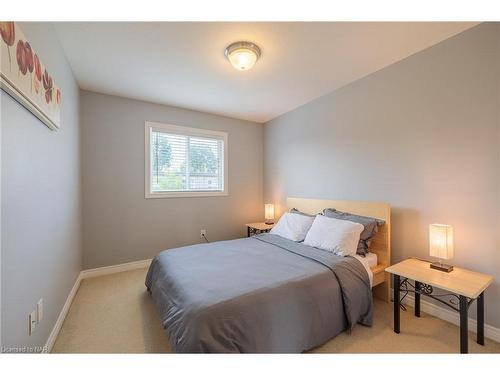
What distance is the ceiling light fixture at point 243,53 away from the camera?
189 cm

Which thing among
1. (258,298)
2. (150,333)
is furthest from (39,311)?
(258,298)

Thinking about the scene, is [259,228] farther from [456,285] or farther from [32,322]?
[32,322]

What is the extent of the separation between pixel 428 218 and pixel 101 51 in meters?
3.44

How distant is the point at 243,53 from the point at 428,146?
1916 millimetres

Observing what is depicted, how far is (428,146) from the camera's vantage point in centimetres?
203

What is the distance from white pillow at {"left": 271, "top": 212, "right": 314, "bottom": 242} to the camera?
264 centimetres

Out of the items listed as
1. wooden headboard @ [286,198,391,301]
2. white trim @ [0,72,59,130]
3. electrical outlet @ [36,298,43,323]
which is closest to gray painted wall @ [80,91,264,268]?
white trim @ [0,72,59,130]

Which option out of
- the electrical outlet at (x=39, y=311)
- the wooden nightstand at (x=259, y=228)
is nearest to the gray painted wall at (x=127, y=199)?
the wooden nightstand at (x=259, y=228)

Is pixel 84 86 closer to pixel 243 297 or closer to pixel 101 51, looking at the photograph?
pixel 101 51

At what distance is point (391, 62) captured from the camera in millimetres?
2215

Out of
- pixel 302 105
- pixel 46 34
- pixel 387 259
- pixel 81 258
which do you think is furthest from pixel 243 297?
pixel 302 105

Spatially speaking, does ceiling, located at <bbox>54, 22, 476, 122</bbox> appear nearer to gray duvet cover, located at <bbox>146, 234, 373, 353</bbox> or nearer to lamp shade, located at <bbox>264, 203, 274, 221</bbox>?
lamp shade, located at <bbox>264, 203, 274, 221</bbox>

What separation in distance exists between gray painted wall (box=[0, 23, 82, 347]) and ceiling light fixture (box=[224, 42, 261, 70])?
1.35 meters
